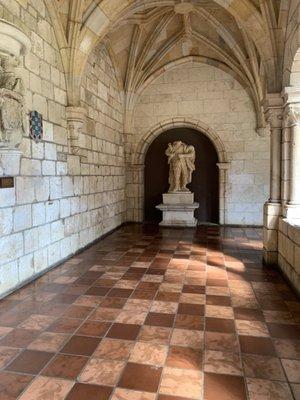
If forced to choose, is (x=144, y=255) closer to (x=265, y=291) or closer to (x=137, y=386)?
(x=265, y=291)

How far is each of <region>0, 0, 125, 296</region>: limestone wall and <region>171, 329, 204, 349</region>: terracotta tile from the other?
1.76 m

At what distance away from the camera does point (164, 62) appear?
7.27m

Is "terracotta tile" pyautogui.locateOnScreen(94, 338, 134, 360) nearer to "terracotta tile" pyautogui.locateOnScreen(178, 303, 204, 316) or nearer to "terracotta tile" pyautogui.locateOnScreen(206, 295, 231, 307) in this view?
"terracotta tile" pyautogui.locateOnScreen(178, 303, 204, 316)

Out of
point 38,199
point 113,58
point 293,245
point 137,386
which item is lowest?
point 137,386

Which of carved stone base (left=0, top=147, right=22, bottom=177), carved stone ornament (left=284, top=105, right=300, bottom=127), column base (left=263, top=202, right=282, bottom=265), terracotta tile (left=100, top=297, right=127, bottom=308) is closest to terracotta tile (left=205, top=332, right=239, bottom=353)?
terracotta tile (left=100, top=297, right=127, bottom=308)

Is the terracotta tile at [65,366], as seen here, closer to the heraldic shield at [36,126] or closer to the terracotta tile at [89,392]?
the terracotta tile at [89,392]

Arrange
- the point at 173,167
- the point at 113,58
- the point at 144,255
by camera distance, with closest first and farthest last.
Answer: the point at 144,255 < the point at 113,58 < the point at 173,167

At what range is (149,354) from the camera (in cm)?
198

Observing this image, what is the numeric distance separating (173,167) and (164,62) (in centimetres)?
246

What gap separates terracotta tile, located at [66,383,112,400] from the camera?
159 cm

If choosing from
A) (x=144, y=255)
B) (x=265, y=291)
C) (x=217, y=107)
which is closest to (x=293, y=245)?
(x=265, y=291)

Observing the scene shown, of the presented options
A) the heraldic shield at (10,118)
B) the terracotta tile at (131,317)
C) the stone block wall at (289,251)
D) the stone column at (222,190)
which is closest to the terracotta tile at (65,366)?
the terracotta tile at (131,317)

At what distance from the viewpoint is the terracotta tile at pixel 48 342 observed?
2057 mm

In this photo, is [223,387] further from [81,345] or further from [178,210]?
[178,210]
